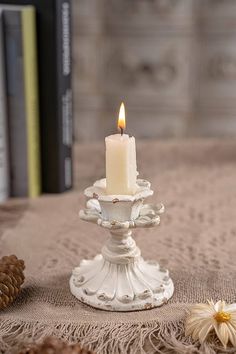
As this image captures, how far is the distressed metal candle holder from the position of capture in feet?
1.59

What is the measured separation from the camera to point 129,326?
0.46 meters

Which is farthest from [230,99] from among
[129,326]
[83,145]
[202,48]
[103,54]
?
[129,326]

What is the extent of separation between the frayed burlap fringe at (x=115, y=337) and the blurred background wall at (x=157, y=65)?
1033mm

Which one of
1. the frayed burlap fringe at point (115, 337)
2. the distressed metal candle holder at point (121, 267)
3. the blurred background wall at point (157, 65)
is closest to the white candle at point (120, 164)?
the distressed metal candle holder at point (121, 267)

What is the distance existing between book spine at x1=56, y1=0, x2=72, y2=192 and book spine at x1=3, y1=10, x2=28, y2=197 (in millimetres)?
53

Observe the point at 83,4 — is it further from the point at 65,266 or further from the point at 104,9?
the point at 65,266

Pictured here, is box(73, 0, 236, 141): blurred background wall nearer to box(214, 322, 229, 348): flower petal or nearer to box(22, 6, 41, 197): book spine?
box(22, 6, 41, 197): book spine

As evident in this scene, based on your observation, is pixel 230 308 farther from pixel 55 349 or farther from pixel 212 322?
pixel 55 349

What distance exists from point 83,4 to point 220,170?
0.66 meters

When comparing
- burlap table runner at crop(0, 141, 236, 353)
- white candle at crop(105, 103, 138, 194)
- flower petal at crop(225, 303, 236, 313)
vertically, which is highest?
white candle at crop(105, 103, 138, 194)

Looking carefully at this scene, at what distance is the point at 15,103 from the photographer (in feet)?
2.71

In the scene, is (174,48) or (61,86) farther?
(174,48)

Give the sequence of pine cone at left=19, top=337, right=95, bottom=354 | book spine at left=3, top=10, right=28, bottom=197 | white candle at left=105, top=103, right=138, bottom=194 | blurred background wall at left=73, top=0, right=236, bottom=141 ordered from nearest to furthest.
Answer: pine cone at left=19, top=337, right=95, bottom=354, white candle at left=105, top=103, right=138, bottom=194, book spine at left=3, top=10, right=28, bottom=197, blurred background wall at left=73, top=0, right=236, bottom=141

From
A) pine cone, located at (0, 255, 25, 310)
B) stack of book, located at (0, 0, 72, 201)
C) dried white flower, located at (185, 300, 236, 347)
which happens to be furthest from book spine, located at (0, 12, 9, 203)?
dried white flower, located at (185, 300, 236, 347)
